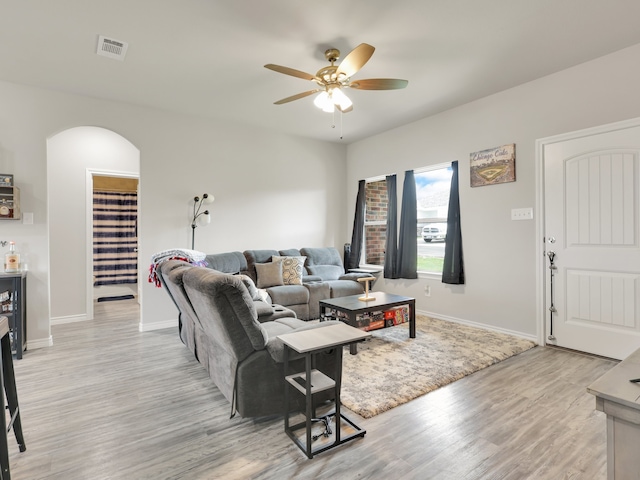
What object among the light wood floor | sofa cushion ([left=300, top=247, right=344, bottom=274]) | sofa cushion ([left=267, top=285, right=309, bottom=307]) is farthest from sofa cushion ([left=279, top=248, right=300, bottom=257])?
the light wood floor

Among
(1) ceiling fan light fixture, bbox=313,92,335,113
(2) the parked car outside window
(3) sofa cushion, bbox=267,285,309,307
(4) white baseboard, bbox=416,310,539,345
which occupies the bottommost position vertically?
(4) white baseboard, bbox=416,310,539,345

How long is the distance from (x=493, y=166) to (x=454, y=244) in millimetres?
1049

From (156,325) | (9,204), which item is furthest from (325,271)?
(9,204)

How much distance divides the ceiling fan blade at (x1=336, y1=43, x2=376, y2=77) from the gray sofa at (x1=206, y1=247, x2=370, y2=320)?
2.65 meters

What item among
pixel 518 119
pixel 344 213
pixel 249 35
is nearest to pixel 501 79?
pixel 518 119

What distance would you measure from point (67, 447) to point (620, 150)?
4.71 metres

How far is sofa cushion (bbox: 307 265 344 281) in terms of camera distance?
5105mm

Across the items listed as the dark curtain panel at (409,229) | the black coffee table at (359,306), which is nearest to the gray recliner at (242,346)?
the black coffee table at (359,306)

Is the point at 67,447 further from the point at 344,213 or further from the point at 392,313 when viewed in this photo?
the point at 344,213

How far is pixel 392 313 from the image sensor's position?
141 inches

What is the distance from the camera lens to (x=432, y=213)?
4918 millimetres

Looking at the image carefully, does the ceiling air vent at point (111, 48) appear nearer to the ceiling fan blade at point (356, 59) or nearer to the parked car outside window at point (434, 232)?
the ceiling fan blade at point (356, 59)

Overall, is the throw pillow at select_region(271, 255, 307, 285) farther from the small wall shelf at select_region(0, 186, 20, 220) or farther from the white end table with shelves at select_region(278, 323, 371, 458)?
the small wall shelf at select_region(0, 186, 20, 220)

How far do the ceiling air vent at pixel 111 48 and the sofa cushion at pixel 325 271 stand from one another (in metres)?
3.43
